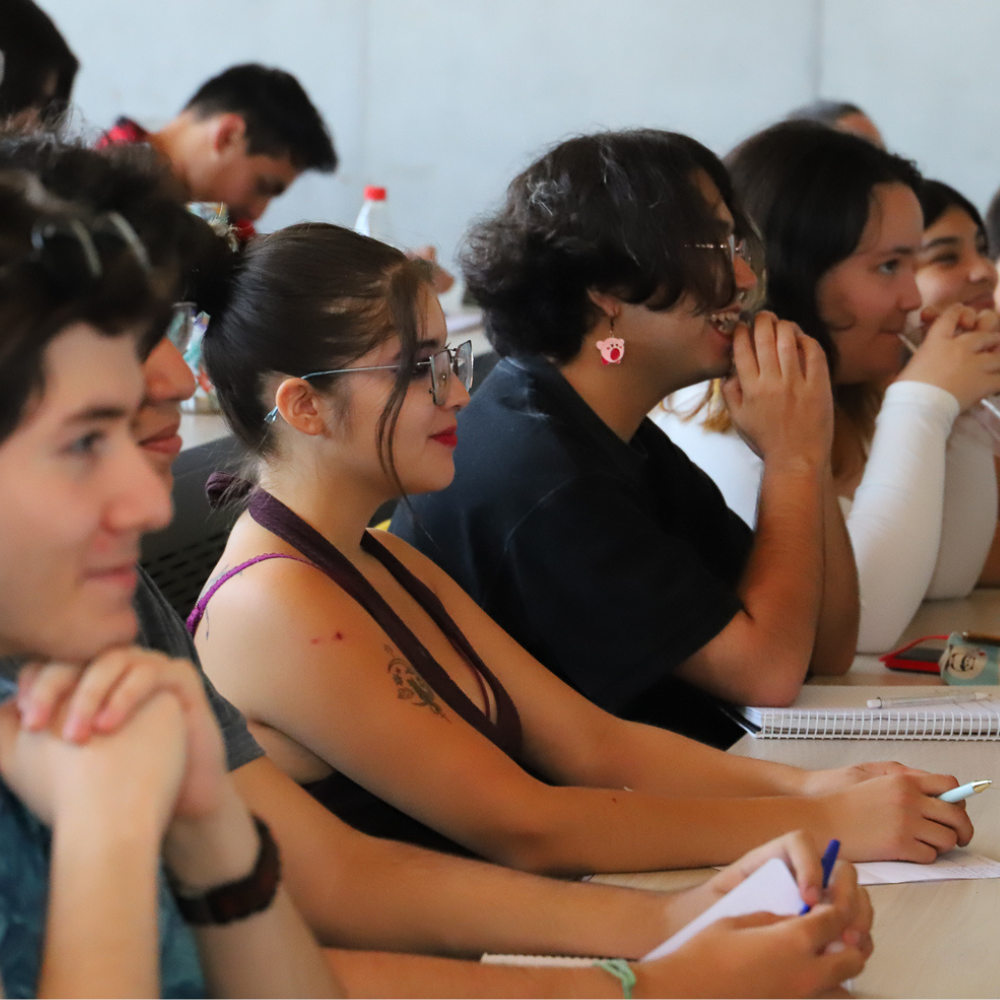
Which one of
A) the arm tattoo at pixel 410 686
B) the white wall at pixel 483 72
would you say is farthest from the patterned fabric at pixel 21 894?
the white wall at pixel 483 72

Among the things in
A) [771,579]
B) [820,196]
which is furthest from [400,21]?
[771,579]

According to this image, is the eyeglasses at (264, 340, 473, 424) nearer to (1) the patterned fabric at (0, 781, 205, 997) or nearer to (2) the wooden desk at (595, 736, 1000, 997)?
(2) the wooden desk at (595, 736, 1000, 997)

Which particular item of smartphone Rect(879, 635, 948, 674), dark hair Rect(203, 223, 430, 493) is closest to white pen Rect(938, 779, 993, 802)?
smartphone Rect(879, 635, 948, 674)

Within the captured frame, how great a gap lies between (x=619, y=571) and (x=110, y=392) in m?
0.86

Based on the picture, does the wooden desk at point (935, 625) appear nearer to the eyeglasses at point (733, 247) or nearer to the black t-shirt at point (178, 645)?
Result: the eyeglasses at point (733, 247)

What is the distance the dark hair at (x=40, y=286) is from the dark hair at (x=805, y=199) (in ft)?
4.67

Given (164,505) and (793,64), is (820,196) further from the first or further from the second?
(793,64)

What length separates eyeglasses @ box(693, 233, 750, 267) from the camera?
1664 mm

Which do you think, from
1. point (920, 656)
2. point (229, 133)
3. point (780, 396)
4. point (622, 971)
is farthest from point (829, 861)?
point (229, 133)

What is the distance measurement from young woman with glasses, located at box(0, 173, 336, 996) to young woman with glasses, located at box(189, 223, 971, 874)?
14.2 inches

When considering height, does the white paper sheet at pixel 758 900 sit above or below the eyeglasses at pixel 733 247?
below

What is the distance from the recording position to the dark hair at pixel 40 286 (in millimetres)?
670

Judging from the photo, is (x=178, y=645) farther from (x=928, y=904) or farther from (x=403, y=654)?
(x=928, y=904)

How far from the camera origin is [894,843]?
1.13 metres
